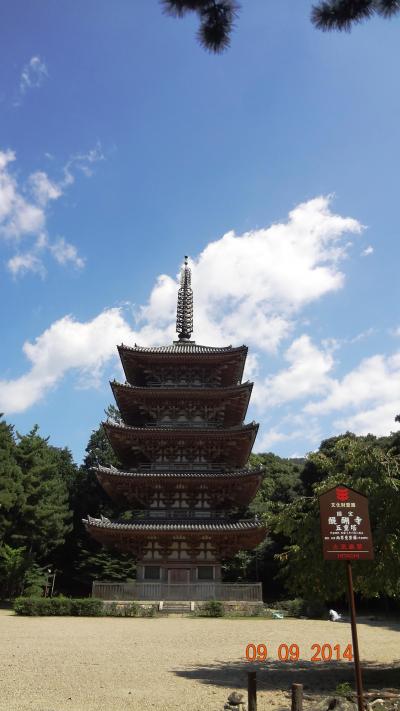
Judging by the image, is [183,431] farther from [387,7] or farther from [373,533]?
[387,7]

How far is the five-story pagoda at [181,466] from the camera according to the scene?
26.5m

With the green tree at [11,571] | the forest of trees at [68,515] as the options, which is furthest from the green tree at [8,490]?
the green tree at [11,571]

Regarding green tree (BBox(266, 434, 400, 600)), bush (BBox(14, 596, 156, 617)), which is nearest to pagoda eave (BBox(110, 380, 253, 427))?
bush (BBox(14, 596, 156, 617))

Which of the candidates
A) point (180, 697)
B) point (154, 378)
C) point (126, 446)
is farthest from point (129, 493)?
point (180, 697)

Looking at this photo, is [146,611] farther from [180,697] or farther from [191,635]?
[180,697]

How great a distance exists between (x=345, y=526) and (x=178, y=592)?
1993cm

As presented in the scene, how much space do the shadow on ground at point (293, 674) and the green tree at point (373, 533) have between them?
1556mm

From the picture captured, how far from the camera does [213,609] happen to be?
23391 millimetres

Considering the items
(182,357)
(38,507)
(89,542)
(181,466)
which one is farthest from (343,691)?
(89,542)
